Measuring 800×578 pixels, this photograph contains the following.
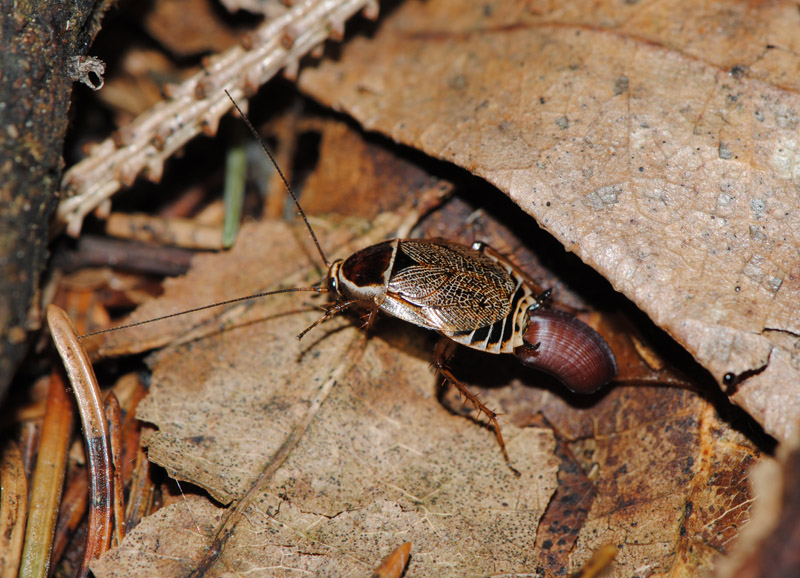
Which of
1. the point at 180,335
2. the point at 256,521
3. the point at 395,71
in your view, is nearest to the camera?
the point at 256,521

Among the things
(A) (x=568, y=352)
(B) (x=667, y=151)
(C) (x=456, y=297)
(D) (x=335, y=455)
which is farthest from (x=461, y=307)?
(B) (x=667, y=151)

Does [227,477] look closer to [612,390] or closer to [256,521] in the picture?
[256,521]

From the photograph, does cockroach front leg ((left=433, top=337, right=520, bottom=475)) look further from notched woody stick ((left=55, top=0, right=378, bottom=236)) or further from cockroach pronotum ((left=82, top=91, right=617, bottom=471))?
notched woody stick ((left=55, top=0, right=378, bottom=236))

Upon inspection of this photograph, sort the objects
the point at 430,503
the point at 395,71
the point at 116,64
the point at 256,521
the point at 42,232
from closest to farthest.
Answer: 1. the point at 42,232
2. the point at 256,521
3. the point at 430,503
4. the point at 395,71
5. the point at 116,64

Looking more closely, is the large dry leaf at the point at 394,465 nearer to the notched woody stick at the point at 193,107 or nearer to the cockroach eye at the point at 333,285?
the cockroach eye at the point at 333,285

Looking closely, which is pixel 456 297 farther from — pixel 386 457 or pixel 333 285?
pixel 386 457

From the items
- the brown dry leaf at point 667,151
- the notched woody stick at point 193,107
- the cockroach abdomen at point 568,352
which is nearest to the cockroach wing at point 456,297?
the cockroach abdomen at point 568,352

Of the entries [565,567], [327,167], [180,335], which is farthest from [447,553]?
[327,167]
